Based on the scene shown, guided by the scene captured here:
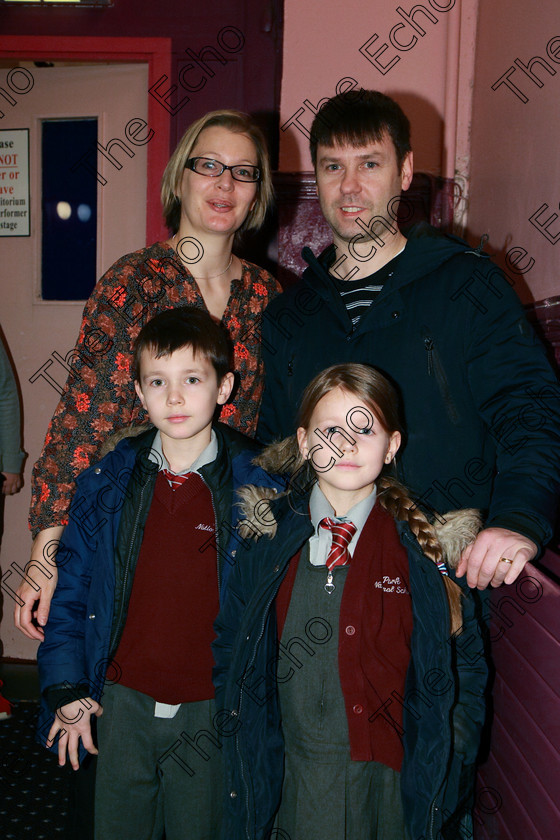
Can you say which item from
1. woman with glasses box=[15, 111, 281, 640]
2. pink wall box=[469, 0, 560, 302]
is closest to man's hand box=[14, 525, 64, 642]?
woman with glasses box=[15, 111, 281, 640]

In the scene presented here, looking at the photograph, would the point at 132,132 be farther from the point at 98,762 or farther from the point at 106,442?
the point at 98,762

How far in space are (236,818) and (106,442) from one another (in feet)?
2.70

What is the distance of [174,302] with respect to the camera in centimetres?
174

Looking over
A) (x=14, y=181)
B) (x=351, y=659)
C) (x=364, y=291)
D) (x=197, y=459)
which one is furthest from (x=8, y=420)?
(x=351, y=659)

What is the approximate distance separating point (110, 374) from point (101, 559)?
45 centimetres

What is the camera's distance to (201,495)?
1505 millimetres

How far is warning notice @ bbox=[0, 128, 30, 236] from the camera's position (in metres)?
3.07

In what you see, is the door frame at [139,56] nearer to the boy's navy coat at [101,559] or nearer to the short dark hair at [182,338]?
the short dark hair at [182,338]

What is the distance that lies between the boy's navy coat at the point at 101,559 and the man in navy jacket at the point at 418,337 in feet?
1.15

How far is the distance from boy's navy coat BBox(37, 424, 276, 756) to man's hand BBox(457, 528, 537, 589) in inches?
18.2

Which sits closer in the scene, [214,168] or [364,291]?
[364,291]

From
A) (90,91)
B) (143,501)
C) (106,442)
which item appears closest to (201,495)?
(143,501)

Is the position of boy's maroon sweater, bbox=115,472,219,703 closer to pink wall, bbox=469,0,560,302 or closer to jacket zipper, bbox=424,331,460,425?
jacket zipper, bbox=424,331,460,425

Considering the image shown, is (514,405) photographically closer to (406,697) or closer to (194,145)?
(406,697)
